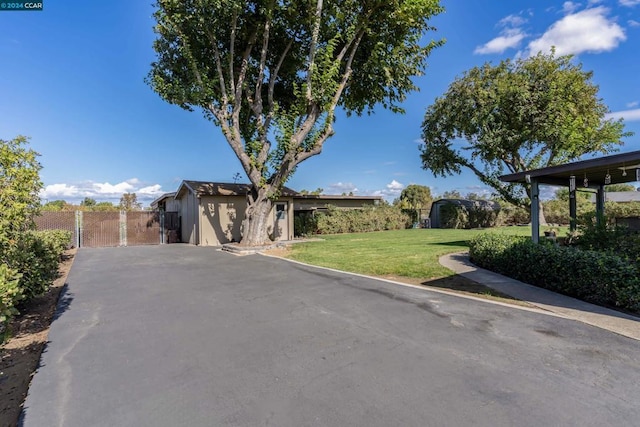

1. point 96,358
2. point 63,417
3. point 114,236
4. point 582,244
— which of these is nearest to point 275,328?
point 96,358

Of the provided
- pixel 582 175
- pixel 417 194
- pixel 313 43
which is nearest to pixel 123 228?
pixel 313 43

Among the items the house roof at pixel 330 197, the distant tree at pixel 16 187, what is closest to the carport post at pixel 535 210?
the distant tree at pixel 16 187

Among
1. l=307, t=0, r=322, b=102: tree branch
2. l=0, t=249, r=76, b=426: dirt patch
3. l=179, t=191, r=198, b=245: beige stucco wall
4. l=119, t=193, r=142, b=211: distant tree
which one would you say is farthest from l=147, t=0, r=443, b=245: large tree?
l=119, t=193, r=142, b=211: distant tree

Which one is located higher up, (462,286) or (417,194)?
(417,194)

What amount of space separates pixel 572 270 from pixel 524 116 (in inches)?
682

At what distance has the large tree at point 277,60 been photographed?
13.4 meters

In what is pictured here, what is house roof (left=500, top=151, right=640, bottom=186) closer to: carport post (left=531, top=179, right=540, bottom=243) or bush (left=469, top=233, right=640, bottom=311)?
carport post (left=531, top=179, right=540, bottom=243)

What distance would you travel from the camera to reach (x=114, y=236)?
730 inches

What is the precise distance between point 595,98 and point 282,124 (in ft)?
67.2

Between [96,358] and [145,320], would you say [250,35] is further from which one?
[96,358]

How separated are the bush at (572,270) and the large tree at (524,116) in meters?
13.8

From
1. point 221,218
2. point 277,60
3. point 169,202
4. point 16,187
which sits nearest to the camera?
point 16,187

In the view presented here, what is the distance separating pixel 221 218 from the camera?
1822 centimetres

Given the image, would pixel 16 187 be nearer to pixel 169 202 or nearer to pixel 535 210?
pixel 535 210
